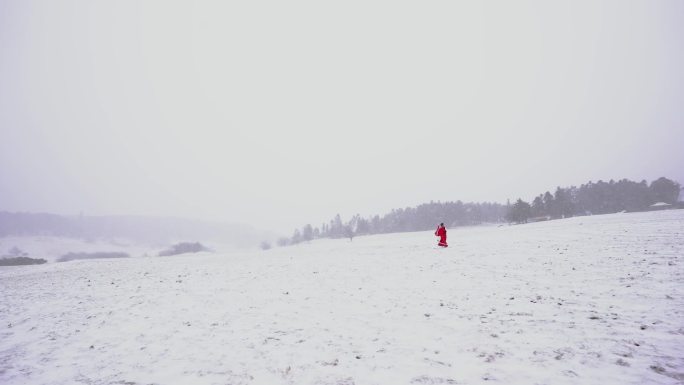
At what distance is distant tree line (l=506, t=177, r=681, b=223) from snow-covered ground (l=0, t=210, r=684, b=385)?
10082 cm

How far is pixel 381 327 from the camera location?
34.9 ft

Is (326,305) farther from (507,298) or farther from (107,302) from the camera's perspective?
(107,302)

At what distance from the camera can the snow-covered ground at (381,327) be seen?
25.3 ft

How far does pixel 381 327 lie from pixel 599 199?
16217 cm

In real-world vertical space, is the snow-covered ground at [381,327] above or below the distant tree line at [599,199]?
below

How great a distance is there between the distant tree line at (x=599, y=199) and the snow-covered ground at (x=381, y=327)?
101 metres

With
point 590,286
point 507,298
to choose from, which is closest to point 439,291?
point 507,298

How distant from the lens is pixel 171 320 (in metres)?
12.8

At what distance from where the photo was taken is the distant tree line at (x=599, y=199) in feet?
360

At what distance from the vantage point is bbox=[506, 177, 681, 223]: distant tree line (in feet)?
360

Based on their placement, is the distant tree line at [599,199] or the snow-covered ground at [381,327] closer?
the snow-covered ground at [381,327]

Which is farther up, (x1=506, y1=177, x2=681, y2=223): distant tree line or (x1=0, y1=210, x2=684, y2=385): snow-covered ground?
(x1=506, y1=177, x2=681, y2=223): distant tree line

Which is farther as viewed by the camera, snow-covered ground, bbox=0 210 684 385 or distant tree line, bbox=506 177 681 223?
distant tree line, bbox=506 177 681 223

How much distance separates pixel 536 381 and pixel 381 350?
372 cm
